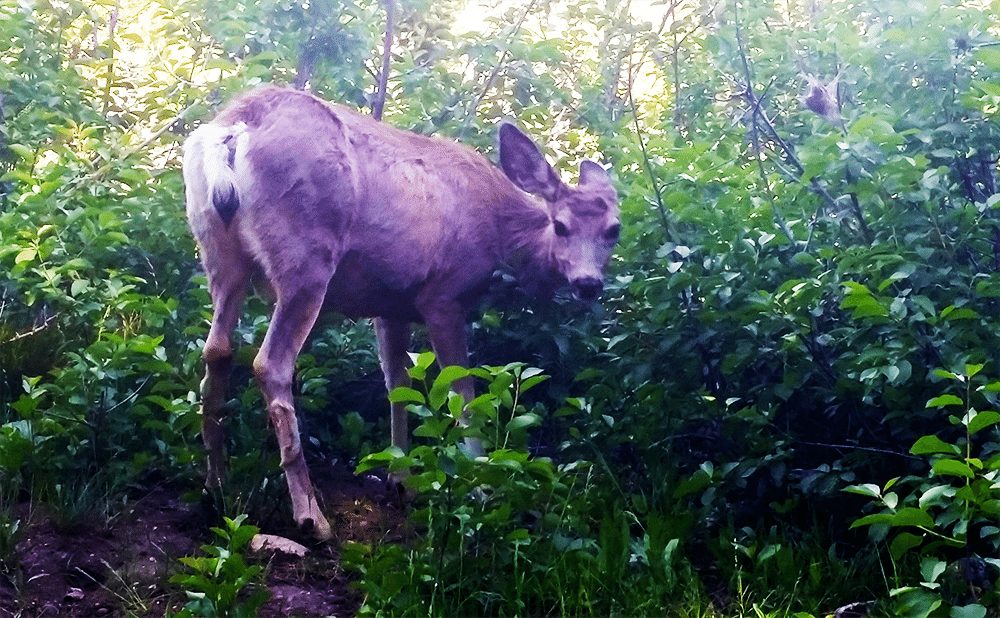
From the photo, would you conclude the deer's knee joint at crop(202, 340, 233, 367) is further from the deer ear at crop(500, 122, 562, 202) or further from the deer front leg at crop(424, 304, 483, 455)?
the deer ear at crop(500, 122, 562, 202)

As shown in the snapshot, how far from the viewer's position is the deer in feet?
14.7

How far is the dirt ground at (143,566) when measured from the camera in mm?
3533

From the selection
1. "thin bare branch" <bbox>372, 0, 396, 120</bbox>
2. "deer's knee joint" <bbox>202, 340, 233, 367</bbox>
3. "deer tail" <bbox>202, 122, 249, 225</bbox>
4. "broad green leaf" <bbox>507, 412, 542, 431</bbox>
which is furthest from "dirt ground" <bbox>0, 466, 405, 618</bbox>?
"thin bare branch" <bbox>372, 0, 396, 120</bbox>

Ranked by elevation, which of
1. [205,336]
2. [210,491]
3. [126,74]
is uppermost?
[126,74]

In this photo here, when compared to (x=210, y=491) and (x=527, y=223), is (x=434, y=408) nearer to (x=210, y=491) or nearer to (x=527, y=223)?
(x=210, y=491)

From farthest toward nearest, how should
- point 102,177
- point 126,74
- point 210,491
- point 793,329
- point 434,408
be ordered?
point 126,74
point 102,177
point 210,491
point 793,329
point 434,408

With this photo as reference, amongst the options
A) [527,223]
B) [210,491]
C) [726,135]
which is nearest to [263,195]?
[210,491]

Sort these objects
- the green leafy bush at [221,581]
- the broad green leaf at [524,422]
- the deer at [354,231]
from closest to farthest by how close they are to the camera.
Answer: the green leafy bush at [221,581] → the broad green leaf at [524,422] → the deer at [354,231]

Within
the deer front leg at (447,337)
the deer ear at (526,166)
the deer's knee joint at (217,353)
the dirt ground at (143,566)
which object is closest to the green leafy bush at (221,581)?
the dirt ground at (143,566)

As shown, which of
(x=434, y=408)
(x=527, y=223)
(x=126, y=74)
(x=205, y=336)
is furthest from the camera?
(x=126, y=74)

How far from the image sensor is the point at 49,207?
527 centimetres

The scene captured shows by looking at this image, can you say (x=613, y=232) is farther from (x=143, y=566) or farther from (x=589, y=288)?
(x=143, y=566)

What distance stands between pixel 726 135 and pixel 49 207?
3627 mm

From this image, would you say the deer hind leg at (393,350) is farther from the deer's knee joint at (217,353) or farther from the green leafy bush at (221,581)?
the green leafy bush at (221,581)
